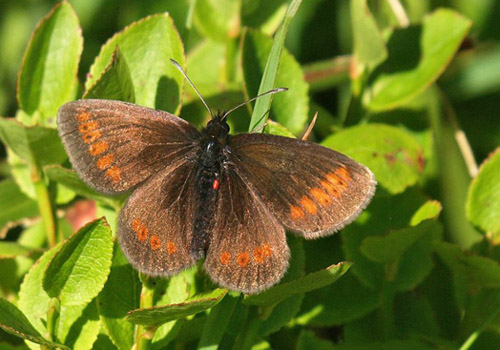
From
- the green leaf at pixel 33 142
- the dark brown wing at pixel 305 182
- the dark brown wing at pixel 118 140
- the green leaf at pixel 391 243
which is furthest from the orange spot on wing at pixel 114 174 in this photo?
the green leaf at pixel 391 243

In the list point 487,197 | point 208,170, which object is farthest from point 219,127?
point 487,197

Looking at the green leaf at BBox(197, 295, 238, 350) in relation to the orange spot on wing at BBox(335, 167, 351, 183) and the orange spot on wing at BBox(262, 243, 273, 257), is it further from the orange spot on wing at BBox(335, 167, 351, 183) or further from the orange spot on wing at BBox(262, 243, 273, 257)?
the orange spot on wing at BBox(335, 167, 351, 183)

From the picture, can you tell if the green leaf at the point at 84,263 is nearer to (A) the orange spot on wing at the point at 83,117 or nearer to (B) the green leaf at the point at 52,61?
(A) the orange spot on wing at the point at 83,117

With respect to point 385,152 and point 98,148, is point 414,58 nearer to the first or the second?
point 385,152

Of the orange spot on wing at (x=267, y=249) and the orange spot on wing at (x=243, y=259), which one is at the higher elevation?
the orange spot on wing at (x=267, y=249)

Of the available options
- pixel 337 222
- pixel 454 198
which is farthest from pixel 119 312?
pixel 454 198

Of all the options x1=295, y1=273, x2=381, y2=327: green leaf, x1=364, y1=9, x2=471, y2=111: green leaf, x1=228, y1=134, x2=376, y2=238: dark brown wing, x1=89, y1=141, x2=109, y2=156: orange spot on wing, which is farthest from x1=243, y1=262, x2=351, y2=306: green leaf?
x1=364, y1=9, x2=471, y2=111: green leaf

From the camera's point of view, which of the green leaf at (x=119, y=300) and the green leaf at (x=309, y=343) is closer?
the green leaf at (x=119, y=300)

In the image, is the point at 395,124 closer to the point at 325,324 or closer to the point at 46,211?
the point at 325,324
